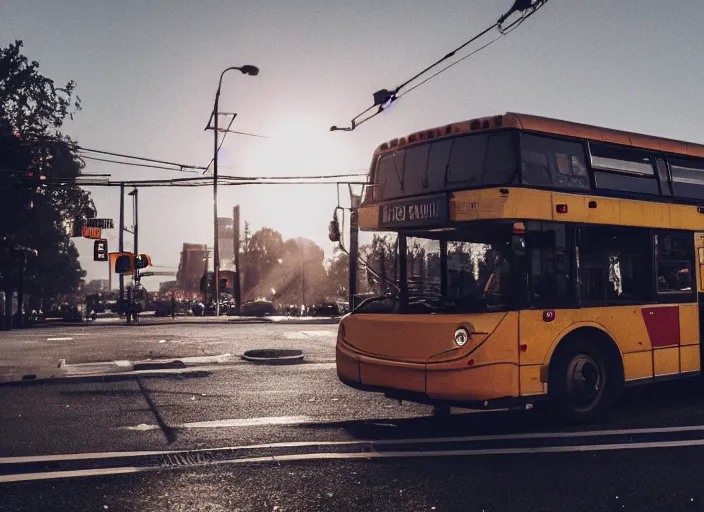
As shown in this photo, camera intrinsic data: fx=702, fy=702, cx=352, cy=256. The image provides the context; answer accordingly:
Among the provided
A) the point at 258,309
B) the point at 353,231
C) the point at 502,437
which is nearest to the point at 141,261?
the point at 353,231

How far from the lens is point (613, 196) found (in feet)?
28.2

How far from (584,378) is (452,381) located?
5.94 ft

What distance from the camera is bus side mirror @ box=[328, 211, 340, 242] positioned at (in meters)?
9.06

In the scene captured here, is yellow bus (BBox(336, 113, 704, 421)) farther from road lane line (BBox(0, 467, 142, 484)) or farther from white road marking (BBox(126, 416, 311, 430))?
road lane line (BBox(0, 467, 142, 484))

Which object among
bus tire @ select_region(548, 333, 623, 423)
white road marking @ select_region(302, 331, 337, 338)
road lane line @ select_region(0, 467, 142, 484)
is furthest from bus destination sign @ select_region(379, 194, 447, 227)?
white road marking @ select_region(302, 331, 337, 338)

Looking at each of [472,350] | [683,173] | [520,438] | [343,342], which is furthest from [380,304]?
[683,173]

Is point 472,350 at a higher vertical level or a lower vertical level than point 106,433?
higher

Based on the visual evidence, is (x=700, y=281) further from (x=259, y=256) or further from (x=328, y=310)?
(x=259, y=256)

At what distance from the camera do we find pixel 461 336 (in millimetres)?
7301

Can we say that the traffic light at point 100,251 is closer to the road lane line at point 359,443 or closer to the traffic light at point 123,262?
the traffic light at point 123,262

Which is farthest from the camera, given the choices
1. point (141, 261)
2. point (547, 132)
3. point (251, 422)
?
point (141, 261)

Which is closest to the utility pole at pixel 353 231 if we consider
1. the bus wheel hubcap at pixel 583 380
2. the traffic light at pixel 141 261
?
the bus wheel hubcap at pixel 583 380

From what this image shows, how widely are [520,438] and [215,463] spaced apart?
10.3ft

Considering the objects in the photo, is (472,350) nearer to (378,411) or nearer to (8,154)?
(378,411)
